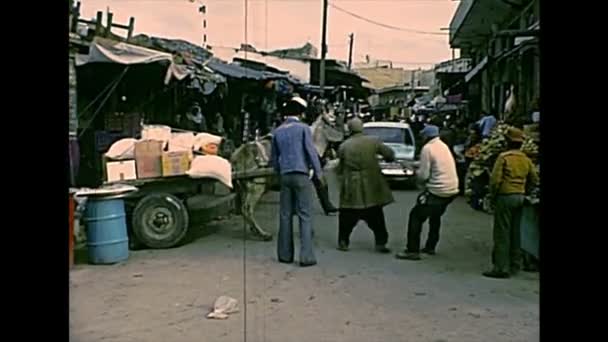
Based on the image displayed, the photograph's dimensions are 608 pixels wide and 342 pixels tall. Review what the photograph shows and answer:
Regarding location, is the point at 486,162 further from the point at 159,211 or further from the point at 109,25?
the point at 109,25

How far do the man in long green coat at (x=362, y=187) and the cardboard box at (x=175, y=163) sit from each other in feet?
6.19

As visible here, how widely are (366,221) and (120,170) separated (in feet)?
9.78

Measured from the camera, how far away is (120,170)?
1024cm

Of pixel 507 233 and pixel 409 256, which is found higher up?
pixel 507 233

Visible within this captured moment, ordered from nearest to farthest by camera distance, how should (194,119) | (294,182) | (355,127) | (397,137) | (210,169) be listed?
(294,182), (355,127), (210,169), (194,119), (397,137)

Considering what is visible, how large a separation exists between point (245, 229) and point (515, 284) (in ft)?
13.6

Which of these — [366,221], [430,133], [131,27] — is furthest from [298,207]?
[131,27]

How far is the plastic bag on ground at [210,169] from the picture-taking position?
10648 mm

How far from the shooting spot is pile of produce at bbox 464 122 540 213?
30.4 ft

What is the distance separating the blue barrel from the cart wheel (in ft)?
2.48

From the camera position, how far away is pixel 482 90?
2439cm
